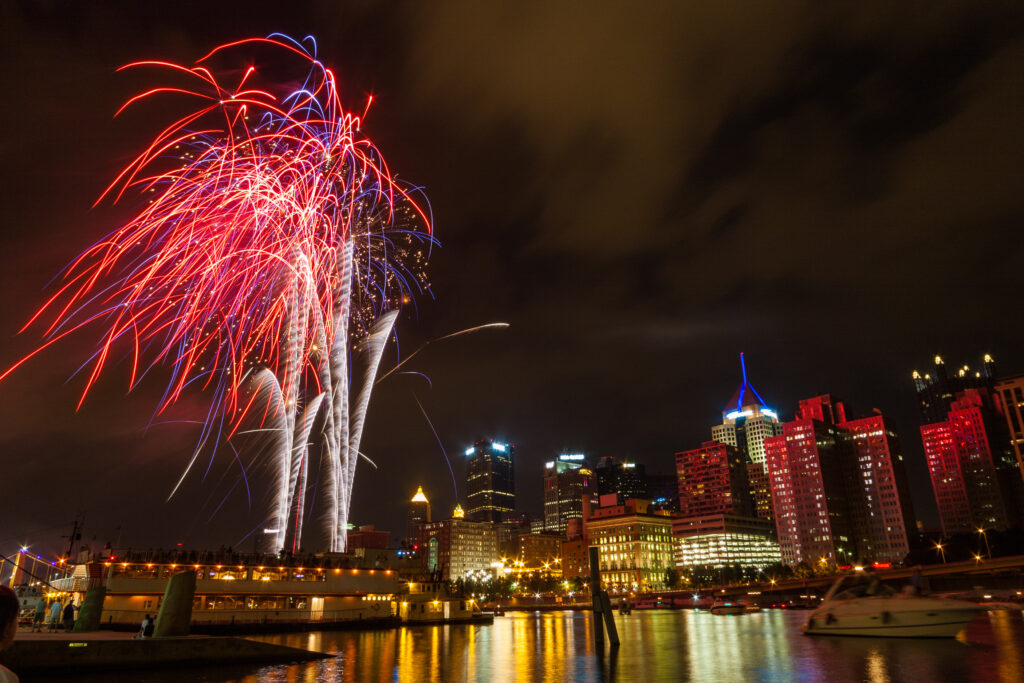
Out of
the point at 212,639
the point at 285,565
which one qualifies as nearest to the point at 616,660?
the point at 212,639

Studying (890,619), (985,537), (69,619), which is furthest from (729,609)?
(69,619)

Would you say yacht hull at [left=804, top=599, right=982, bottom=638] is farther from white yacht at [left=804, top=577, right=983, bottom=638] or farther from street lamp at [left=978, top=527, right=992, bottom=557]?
street lamp at [left=978, top=527, right=992, bottom=557]

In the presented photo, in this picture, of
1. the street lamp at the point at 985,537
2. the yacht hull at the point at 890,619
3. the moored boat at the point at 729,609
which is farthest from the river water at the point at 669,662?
the street lamp at the point at 985,537

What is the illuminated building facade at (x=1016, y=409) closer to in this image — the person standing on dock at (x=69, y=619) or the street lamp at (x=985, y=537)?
the street lamp at (x=985, y=537)

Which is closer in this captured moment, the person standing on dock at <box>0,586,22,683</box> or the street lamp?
the person standing on dock at <box>0,586,22,683</box>

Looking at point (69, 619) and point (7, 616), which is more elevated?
point (7, 616)

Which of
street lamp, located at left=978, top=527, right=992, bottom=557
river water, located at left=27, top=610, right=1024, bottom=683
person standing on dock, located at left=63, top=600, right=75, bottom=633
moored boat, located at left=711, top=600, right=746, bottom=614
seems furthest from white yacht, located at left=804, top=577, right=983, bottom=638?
street lamp, located at left=978, top=527, right=992, bottom=557

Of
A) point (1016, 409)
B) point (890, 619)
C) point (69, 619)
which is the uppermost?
point (1016, 409)

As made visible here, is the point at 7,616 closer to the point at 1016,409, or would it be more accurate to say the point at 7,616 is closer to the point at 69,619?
the point at 69,619

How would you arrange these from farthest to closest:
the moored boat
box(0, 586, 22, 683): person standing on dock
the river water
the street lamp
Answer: the street lamp
the moored boat
the river water
box(0, 586, 22, 683): person standing on dock
